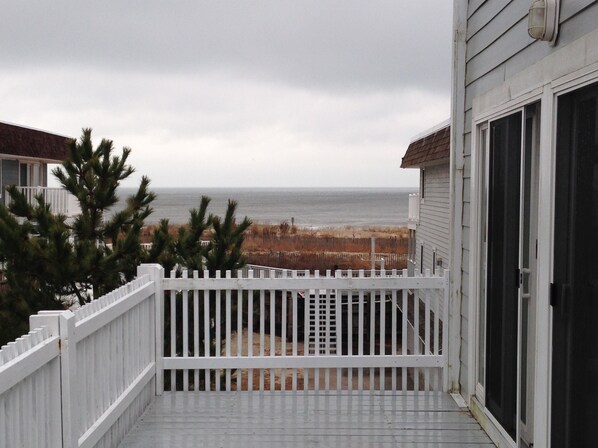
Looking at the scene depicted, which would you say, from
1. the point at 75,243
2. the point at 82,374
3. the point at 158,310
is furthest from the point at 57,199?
the point at 82,374

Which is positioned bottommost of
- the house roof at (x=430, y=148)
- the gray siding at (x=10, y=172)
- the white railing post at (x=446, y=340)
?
the white railing post at (x=446, y=340)

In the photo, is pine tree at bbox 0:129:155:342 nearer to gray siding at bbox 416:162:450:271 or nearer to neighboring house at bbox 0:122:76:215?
neighboring house at bbox 0:122:76:215

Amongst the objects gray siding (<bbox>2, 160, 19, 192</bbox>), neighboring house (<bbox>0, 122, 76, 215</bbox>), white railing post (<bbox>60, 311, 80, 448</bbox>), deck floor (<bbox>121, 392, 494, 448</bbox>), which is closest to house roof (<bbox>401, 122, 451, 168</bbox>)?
neighboring house (<bbox>0, 122, 76, 215</bbox>)

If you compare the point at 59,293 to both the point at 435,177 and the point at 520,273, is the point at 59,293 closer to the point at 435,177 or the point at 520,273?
the point at 520,273

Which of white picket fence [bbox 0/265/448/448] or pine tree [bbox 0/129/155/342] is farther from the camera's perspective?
pine tree [bbox 0/129/155/342]

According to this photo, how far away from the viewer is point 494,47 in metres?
4.28

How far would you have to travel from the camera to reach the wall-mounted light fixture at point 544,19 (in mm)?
3139

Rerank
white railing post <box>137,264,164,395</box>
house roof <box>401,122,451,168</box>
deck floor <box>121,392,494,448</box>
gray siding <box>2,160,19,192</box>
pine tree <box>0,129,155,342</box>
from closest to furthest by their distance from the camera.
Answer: deck floor <box>121,392,494,448</box>, white railing post <box>137,264,164,395</box>, pine tree <box>0,129,155,342</box>, house roof <box>401,122,451,168</box>, gray siding <box>2,160,19,192</box>

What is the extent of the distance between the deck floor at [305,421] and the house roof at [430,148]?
10.1 metres

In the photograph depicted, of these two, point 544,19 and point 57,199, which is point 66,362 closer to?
point 544,19

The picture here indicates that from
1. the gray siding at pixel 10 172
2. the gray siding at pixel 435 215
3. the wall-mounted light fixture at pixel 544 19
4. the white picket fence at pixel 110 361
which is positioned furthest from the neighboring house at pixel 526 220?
the gray siding at pixel 10 172

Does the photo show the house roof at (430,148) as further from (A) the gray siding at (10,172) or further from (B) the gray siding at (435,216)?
(A) the gray siding at (10,172)

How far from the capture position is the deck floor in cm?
435

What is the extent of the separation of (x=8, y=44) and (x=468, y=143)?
1544cm
